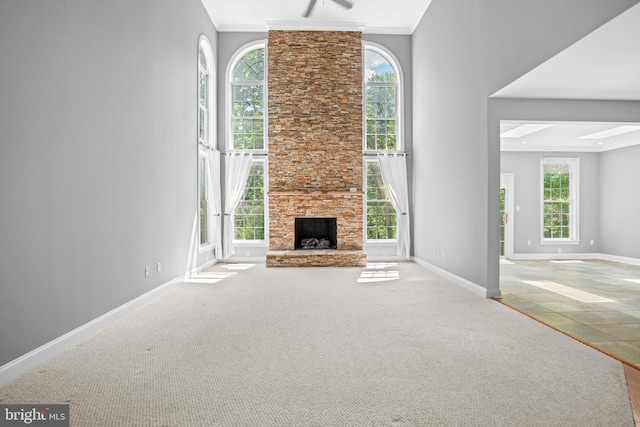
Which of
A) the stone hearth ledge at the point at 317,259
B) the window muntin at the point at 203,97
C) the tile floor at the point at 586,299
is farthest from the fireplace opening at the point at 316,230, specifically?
the tile floor at the point at 586,299

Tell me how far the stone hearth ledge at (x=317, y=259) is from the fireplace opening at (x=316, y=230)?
702 mm

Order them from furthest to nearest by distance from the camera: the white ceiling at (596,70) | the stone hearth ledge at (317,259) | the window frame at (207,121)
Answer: the stone hearth ledge at (317,259)
the window frame at (207,121)
the white ceiling at (596,70)

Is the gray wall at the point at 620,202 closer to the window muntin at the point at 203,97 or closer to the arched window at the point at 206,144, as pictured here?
the arched window at the point at 206,144

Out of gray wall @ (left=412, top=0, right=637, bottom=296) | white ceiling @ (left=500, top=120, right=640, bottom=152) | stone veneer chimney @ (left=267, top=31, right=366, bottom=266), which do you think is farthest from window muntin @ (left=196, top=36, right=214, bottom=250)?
white ceiling @ (left=500, top=120, right=640, bottom=152)

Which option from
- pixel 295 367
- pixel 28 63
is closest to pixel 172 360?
pixel 295 367

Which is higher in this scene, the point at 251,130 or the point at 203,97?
the point at 203,97

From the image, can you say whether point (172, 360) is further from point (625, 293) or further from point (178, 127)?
point (625, 293)

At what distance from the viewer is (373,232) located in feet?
30.0

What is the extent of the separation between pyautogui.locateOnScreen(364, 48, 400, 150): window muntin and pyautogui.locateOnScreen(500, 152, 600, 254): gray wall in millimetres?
2930

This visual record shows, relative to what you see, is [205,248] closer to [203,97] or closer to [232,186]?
[232,186]

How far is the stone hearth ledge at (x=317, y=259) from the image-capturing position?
315 inches

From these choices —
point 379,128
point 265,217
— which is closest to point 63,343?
point 265,217

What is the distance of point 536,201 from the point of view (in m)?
9.69

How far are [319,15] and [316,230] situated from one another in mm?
4558
